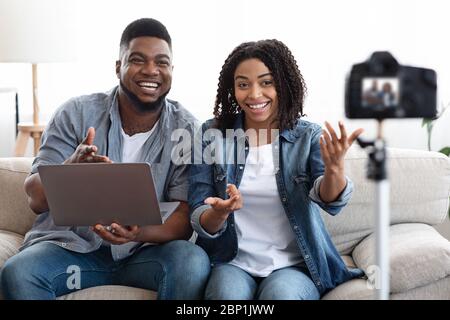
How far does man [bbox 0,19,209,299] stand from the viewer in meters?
2.02

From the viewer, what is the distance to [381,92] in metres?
1.29

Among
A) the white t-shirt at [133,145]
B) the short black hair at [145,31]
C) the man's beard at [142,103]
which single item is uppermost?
the short black hair at [145,31]

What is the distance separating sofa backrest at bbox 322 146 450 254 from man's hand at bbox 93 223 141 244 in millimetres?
622

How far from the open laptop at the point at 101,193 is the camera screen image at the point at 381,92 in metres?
0.72

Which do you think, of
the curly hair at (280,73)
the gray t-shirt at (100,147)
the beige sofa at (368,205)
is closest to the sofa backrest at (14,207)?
the beige sofa at (368,205)

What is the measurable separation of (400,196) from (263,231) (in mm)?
541

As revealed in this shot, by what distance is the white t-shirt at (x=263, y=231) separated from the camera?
2062mm

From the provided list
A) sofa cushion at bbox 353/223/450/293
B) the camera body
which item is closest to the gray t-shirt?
sofa cushion at bbox 353/223/450/293

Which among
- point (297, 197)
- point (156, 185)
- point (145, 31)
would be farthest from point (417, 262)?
point (145, 31)

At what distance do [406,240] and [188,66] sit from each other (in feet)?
5.54

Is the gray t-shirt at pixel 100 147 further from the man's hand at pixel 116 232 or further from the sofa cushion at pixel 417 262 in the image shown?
the sofa cushion at pixel 417 262

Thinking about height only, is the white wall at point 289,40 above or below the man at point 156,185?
above

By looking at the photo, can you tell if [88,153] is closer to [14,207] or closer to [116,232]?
[116,232]

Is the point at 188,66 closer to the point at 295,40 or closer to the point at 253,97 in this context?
the point at 295,40
